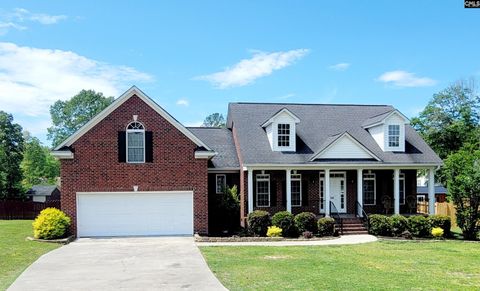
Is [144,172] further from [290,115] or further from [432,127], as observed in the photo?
[432,127]

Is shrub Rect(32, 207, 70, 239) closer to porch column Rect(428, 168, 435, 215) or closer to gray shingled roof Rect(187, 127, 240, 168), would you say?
gray shingled roof Rect(187, 127, 240, 168)

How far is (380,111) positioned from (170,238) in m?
15.8

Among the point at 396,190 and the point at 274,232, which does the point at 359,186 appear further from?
the point at 274,232

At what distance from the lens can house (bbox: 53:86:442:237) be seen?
2041cm

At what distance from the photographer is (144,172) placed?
67.6ft

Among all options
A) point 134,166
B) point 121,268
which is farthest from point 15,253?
point 134,166

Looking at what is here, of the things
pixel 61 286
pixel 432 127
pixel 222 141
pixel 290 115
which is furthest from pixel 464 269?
pixel 432 127

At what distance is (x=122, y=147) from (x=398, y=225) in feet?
44.3

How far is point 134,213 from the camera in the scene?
67.9 feet

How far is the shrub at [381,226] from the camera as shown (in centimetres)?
2167

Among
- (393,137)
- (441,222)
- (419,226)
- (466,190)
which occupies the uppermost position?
(393,137)

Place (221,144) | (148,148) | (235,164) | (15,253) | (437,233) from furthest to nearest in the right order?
(221,144) → (235,164) → (437,233) → (148,148) → (15,253)

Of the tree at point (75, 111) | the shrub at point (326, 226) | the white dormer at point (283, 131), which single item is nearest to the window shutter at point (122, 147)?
the white dormer at point (283, 131)

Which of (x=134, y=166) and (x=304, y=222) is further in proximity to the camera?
(x=304, y=222)
